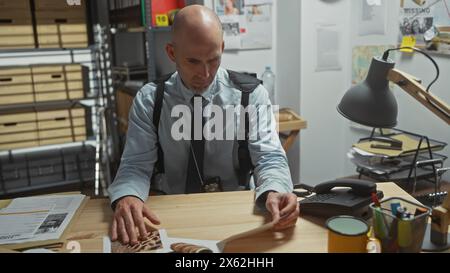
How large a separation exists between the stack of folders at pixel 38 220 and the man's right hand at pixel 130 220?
0.12 m

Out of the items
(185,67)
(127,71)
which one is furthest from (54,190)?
(185,67)

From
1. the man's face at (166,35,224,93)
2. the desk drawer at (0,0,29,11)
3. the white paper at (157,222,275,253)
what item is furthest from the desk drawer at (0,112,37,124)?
the white paper at (157,222,275,253)

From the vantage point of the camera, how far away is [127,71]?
3006 millimetres

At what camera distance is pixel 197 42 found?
1220 mm

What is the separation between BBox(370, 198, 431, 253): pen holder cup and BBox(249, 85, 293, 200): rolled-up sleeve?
30cm

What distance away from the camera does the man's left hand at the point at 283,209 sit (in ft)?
3.15

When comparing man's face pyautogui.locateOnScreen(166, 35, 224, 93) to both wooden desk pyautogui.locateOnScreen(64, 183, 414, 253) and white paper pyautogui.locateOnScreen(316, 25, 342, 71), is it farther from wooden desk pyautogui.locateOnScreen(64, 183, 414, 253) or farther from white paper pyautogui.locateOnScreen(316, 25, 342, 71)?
white paper pyautogui.locateOnScreen(316, 25, 342, 71)

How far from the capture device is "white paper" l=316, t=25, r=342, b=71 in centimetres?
Answer: 253

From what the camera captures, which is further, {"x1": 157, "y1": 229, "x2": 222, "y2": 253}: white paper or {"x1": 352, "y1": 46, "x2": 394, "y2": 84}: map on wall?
{"x1": 352, "y1": 46, "x2": 394, "y2": 84}: map on wall

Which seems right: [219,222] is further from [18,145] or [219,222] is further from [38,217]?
[18,145]

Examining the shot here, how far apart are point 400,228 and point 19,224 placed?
871mm

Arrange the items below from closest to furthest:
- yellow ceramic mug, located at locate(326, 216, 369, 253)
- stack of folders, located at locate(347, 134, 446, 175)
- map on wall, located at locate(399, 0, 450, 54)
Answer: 1. yellow ceramic mug, located at locate(326, 216, 369, 253)
2. stack of folders, located at locate(347, 134, 446, 175)
3. map on wall, located at locate(399, 0, 450, 54)

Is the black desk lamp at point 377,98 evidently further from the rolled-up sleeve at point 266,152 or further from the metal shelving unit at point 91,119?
the metal shelving unit at point 91,119

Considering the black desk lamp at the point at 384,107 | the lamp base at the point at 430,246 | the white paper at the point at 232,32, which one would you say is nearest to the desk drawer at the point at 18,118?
the white paper at the point at 232,32
